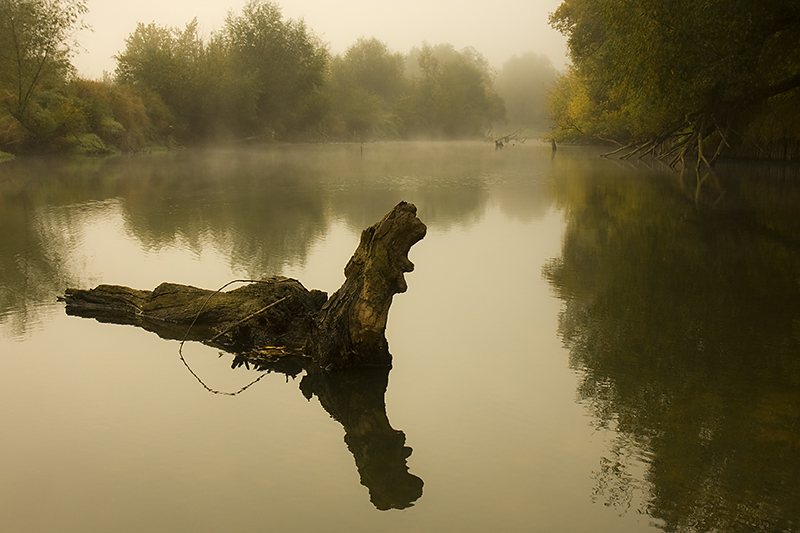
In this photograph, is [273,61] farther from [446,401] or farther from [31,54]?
[446,401]

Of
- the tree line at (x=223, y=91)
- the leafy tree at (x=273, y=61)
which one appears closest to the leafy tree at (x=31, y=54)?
the tree line at (x=223, y=91)

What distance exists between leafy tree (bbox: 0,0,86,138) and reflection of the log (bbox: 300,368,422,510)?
3852 centimetres

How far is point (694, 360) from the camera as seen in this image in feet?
22.1

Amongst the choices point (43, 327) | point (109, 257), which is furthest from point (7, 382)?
point (109, 257)

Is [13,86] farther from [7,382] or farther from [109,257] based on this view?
[7,382]

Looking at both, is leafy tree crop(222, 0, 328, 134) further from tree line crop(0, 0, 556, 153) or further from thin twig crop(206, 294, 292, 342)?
thin twig crop(206, 294, 292, 342)

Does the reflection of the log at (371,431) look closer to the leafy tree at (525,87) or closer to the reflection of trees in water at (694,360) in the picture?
the reflection of trees in water at (694,360)

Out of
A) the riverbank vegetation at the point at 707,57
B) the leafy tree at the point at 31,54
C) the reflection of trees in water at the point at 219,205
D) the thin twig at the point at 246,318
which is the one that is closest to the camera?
the thin twig at the point at 246,318

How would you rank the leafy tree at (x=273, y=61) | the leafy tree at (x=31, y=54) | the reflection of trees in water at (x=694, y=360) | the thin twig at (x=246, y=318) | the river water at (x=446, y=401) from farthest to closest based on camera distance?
the leafy tree at (x=273, y=61), the leafy tree at (x=31, y=54), the thin twig at (x=246, y=318), the reflection of trees in water at (x=694, y=360), the river water at (x=446, y=401)

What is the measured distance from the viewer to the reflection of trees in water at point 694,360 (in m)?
4.39

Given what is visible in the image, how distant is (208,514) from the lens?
415 cm

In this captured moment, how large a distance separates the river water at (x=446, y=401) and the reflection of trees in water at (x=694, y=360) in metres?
0.02

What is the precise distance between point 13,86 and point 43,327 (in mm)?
36779

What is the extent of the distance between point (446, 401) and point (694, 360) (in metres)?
2.40
